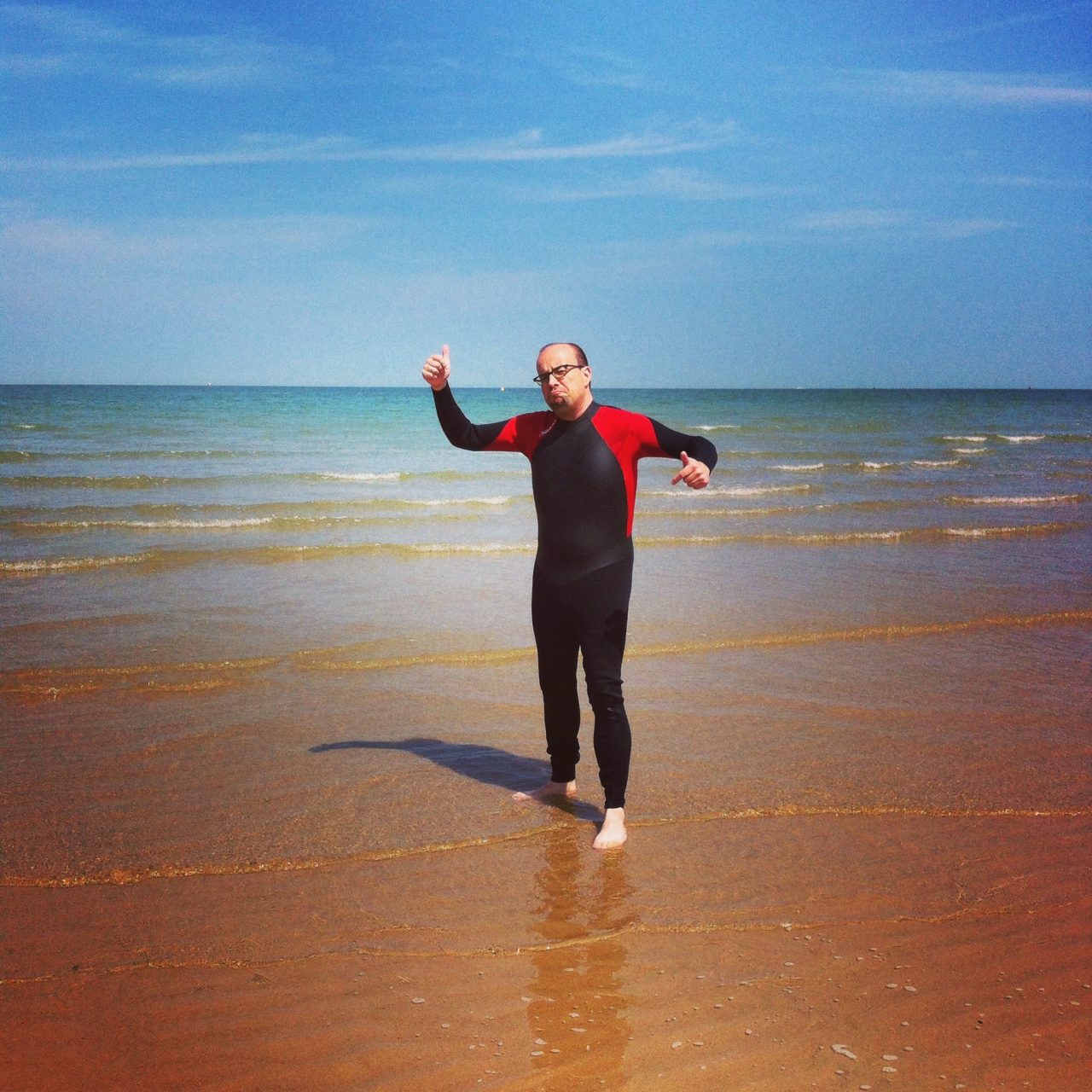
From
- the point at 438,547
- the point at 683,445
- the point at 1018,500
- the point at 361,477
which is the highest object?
the point at 683,445

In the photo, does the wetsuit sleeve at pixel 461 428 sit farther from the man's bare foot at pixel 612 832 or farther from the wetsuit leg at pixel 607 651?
the man's bare foot at pixel 612 832

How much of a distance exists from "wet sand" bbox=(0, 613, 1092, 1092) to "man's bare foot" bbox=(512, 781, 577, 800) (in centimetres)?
9

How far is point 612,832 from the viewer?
4770 millimetres

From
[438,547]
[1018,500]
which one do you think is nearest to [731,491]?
[1018,500]

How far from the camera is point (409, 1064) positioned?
3072 millimetres

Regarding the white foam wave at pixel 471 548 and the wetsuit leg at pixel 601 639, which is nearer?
the wetsuit leg at pixel 601 639

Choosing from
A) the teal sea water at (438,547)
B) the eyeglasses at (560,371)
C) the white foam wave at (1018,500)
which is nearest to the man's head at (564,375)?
the eyeglasses at (560,371)

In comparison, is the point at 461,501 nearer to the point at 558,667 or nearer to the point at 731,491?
the point at 731,491

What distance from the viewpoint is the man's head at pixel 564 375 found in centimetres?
463

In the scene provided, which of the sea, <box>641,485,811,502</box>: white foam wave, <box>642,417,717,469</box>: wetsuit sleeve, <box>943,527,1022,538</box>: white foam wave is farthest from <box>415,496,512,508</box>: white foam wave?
<box>642,417,717,469</box>: wetsuit sleeve

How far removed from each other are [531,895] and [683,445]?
6.62ft

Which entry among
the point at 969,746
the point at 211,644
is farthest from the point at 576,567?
the point at 211,644

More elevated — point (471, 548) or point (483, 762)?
point (471, 548)

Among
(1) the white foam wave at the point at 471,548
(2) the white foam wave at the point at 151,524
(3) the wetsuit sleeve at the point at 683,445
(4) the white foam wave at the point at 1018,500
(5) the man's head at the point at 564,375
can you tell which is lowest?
(1) the white foam wave at the point at 471,548
